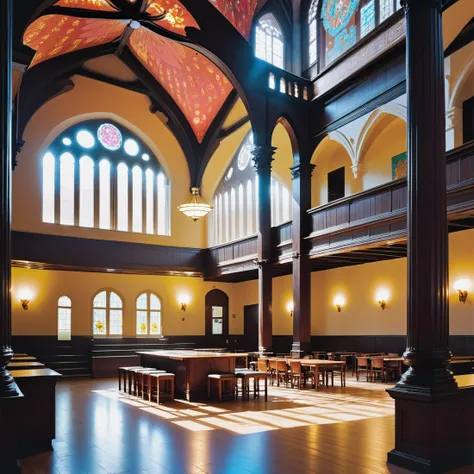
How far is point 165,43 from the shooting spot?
19.5 m

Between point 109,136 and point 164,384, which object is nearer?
point 164,384

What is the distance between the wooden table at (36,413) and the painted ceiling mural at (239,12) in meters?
14.1

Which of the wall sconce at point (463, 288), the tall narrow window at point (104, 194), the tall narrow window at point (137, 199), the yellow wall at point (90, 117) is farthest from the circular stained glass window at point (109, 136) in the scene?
the wall sconce at point (463, 288)

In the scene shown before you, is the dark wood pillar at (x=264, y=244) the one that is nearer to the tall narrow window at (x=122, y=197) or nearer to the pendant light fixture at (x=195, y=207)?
the pendant light fixture at (x=195, y=207)

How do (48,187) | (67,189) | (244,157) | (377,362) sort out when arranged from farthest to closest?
(244,157) → (67,189) → (48,187) → (377,362)

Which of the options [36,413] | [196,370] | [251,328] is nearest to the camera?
[36,413]

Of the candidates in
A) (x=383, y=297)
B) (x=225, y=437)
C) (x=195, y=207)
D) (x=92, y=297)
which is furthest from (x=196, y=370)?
(x=92, y=297)

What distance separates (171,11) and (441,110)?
11.9 metres

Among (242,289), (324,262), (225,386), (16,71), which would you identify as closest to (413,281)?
(225,386)

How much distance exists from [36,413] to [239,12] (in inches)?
605

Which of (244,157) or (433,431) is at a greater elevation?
(244,157)

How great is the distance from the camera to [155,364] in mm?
13750

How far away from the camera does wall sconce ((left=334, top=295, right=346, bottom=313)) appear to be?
19531 millimetres

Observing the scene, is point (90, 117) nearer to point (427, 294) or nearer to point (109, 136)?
point (109, 136)
